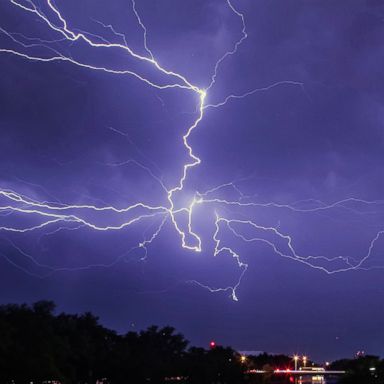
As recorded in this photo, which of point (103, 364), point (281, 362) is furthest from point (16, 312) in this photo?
point (281, 362)

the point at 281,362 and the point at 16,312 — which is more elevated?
the point at 281,362

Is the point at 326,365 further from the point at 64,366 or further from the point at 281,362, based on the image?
the point at 64,366

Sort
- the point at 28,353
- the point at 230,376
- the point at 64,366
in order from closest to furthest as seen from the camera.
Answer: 1. the point at 28,353
2. the point at 64,366
3. the point at 230,376

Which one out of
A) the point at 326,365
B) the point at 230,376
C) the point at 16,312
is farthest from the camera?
the point at 326,365

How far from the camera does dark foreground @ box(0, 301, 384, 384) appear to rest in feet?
119

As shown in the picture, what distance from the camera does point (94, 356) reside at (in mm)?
Result: 53906

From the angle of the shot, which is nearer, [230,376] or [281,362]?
[230,376]

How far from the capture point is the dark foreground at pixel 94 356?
36.2 metres

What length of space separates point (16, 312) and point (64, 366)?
5275mm

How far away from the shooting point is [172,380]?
229 feet

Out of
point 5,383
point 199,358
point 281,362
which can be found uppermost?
point 281,362

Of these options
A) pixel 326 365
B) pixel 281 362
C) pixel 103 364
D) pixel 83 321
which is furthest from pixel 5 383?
pixel 326 365

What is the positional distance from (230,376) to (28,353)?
51937 mm

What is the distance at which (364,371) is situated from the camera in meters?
77.9
